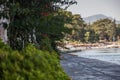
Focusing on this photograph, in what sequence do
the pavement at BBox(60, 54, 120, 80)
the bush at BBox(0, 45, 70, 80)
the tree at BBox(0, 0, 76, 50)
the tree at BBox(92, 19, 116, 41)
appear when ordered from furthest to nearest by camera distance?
the tree at BBox(92, 19, 116, 41) < the pavement at BBox(60, 54, 120, 80) < the tree at BBox(0, 0, 76, 50) < the bush at BBox(0, 45, 70, 80)

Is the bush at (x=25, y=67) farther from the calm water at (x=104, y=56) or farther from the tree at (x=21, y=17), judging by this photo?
the calm water at (x=104, y=56)

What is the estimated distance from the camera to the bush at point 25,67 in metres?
6.26

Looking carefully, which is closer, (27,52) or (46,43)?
(27,52)

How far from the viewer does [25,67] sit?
6621 millimetres

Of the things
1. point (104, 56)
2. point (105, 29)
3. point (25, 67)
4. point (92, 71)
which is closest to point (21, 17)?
point (25, 67)

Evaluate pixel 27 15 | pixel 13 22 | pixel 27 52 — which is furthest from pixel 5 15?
pixel 27 52

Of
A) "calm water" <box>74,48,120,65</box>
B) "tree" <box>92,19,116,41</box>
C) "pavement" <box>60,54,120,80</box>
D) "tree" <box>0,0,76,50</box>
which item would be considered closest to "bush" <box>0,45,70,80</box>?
"tree" <box>0,0,76,50</box>

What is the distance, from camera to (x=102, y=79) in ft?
65.0

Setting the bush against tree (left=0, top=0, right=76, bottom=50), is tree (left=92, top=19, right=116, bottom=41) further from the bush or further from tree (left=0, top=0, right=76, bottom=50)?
the bush

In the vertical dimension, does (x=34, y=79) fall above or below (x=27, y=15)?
below

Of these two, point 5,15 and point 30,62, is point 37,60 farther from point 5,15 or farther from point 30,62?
point 5,15

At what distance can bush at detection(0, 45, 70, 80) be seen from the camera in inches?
246

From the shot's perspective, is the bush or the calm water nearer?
the bush

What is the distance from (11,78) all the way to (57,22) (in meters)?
17.3
